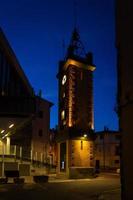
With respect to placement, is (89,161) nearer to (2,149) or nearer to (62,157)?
(62,157)

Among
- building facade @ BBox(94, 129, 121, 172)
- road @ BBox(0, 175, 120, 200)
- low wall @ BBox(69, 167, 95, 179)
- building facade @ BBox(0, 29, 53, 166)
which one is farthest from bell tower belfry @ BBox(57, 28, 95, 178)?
building facade @ BBox(94, 129, 121, 172)

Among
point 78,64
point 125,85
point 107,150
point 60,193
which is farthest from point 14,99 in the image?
point 107,150

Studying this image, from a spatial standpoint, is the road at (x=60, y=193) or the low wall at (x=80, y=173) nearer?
the road at (x=60, y=193)

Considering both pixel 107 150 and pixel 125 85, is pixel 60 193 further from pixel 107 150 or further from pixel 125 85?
pixel 107 150

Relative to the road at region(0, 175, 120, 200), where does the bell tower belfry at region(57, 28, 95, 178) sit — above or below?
above

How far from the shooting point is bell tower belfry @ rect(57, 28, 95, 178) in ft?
150

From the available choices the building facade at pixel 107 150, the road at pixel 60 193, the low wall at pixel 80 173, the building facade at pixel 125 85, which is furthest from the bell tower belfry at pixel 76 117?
the building facade at pixel 107 150

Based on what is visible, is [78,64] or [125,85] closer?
[125,85]

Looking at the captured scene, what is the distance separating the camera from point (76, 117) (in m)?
46.3

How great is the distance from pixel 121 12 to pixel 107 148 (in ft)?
209

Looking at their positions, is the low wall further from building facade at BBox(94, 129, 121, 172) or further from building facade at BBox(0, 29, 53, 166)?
building facade at BBox(94, 129, 121, 172)

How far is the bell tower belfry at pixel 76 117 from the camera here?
45625 mm

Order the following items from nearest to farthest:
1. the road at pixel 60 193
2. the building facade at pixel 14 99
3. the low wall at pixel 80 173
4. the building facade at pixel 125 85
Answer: the building facade at pixel 125 85 → the road at pixel 60 193 → the building facade at pixel 14 99 → the low wall at pixel 80 173

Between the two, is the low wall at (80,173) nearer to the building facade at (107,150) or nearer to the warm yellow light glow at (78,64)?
the warm yellow light glow at (78,64)
